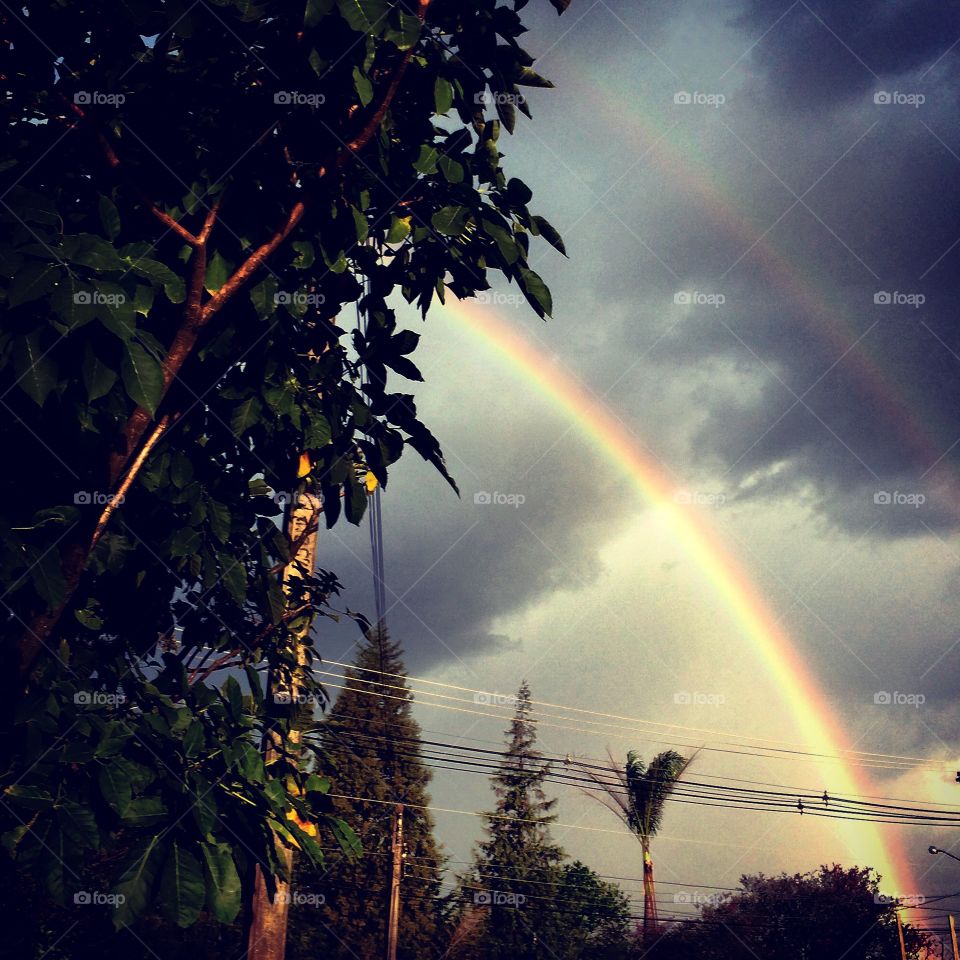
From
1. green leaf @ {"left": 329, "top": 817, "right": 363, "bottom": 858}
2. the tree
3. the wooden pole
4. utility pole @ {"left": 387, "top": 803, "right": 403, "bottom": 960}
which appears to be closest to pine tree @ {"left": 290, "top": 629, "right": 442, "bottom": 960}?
utility pole @ {"left": 387, "top": 803, "right": 403, "bottom": 960}

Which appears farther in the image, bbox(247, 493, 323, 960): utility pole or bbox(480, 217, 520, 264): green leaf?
bbox(247, 493, 323, 960): utility pole

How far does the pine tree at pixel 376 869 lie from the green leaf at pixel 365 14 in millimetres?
39848

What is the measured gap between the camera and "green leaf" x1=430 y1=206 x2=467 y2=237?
347 cm

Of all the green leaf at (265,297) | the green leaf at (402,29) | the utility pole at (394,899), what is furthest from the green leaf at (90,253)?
the utility pole at (394,899)

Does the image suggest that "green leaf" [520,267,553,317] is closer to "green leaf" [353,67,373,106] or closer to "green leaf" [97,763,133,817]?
"green leaf" [353,67,373,106]

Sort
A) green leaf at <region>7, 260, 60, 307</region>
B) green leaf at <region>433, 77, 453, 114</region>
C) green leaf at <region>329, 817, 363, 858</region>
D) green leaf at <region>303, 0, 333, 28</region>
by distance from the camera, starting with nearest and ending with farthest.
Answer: green leaf at <region>7, 260, 60, 307</region> < green leaf at <region>303, 0, 333, 28</region> < green leaf at <region>433, 77, 453, 114</region> < green leaf at <region>329, 817, 363, 858</region>

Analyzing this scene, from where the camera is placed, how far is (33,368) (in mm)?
2463

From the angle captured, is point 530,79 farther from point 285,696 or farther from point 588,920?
point 588,920

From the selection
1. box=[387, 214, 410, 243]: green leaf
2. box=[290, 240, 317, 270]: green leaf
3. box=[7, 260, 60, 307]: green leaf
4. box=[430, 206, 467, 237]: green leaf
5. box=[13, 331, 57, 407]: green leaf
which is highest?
box=[387, 214, 410, 243]: green leaf

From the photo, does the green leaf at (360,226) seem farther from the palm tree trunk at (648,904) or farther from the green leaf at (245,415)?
the palm tree trunk at (648,904)

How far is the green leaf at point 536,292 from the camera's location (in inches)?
138

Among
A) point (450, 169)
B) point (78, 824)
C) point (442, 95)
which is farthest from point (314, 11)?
point (78, 824)

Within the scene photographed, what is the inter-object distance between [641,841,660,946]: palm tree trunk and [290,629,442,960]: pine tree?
10.5 metres

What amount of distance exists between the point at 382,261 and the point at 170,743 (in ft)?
7.63
